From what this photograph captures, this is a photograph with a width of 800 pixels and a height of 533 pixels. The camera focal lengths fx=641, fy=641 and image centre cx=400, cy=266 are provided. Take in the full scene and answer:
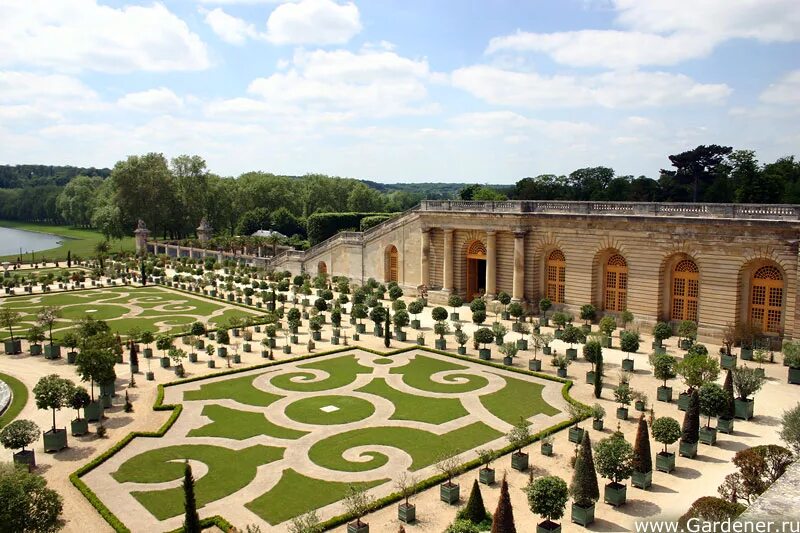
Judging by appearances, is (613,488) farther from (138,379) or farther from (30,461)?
(138,379)

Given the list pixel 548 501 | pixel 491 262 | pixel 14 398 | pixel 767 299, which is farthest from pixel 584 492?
pixel 491 262

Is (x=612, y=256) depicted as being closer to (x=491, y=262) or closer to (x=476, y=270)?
(x=491, y=262)

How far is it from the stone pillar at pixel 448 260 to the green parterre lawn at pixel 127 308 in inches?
652

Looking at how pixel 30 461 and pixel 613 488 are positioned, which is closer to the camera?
pixel 613 488

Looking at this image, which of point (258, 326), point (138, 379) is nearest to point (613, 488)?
point (138, 379)

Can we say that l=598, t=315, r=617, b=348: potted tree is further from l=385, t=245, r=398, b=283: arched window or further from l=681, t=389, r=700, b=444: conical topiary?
l=385, t=245, r=398, b=283: arched window

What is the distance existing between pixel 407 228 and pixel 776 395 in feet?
117

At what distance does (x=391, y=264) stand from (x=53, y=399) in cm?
3980

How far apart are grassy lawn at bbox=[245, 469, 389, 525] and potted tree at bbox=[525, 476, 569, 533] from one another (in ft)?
18.3

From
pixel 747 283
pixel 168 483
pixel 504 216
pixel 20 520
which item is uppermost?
pixel 504 216

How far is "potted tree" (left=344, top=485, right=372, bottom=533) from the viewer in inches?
694

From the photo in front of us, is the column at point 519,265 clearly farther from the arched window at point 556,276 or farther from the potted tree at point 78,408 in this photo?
the potted tree at point 78,408

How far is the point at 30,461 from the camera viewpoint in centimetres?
2247

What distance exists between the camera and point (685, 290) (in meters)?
41.7
